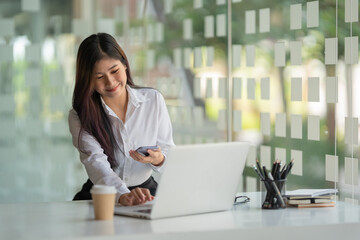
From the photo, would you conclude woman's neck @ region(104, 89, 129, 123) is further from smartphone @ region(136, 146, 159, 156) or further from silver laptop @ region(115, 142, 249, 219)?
silver laptop @ region(115, 142, 249, 219)

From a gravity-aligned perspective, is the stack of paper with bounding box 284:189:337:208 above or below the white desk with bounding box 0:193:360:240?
above

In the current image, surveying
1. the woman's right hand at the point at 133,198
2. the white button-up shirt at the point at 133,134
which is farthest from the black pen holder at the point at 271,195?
the white button-up shirt at the point at 133,134

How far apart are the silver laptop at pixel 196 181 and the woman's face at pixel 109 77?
64cm

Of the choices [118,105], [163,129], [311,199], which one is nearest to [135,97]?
[118,105]

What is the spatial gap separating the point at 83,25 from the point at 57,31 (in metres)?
0.20

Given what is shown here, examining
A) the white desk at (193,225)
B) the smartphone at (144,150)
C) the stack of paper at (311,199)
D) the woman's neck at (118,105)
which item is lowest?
the white desk at (193,225)

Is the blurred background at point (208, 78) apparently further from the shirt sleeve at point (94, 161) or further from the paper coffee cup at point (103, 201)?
the paper coffee cup at point (103, 201)

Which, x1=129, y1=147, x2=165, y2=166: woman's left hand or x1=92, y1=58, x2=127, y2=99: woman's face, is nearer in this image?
Answer: x1=129, y1=147, x2=165, y2=166: woman's left hand

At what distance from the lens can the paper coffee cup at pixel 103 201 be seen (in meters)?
2.44

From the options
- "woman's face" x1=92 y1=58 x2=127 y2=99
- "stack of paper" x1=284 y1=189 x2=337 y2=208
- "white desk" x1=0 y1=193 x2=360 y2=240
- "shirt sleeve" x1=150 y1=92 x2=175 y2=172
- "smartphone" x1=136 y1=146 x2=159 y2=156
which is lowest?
"white desk" x1=0 y1=193 x2=360 y2=240

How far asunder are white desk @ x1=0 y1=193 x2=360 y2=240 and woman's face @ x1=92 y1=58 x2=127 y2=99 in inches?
25.4

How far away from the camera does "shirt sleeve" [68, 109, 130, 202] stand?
291 cm

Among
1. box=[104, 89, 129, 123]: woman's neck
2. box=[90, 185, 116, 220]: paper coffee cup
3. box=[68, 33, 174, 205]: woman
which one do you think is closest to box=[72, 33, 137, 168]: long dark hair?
box=[68, 33, 174, 205]: woman

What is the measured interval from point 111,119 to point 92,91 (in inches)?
6.8
